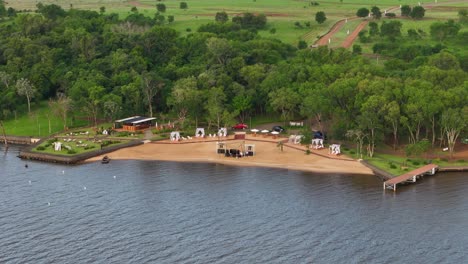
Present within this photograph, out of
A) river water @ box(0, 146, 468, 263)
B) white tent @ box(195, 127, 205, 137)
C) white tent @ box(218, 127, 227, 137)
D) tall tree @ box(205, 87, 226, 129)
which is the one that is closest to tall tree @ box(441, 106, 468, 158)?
river water @ box(0, 146, 468, 263)

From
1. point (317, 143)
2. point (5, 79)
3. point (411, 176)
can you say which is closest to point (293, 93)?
point (317, 143)

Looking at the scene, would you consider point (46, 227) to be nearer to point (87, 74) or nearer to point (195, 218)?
point (195, 218)

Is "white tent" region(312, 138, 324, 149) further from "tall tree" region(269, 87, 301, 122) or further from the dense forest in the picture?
"tall tree" region(269, 87, 301, 122)

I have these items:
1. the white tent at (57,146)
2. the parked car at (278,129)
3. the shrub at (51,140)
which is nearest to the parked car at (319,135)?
the parked car at (278,129)

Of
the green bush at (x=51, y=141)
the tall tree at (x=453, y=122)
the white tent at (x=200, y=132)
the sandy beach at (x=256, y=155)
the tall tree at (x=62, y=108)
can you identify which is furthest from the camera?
the tall tree at (x=62, y=108)

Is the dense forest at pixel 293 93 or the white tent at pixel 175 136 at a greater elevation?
the dense forest at pixel 293 93

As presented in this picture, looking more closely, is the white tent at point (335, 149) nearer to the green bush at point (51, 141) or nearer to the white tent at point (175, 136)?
the white tent at point (175, 136)

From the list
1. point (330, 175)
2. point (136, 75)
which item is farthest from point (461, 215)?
point (136, 75)
